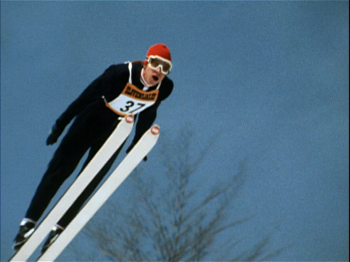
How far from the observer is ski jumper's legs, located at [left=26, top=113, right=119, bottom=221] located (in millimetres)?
3240

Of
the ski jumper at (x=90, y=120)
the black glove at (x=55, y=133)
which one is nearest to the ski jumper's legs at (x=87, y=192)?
the ski jumper at (x=90, y=120)

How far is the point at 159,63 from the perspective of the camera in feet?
10.9

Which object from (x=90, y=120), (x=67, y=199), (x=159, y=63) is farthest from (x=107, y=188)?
(x=159, y=63)

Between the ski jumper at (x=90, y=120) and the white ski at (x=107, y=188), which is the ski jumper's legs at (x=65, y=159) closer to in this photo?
the ski jumper at (x=90, y=120)

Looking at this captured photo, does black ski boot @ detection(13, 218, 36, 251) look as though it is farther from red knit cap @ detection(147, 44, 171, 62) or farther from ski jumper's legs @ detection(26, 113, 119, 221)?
red knit cap @ detection(147, 44, 171, 62)

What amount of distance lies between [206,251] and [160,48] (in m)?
3.68

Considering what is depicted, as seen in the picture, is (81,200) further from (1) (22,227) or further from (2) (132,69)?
(2) (132,69)

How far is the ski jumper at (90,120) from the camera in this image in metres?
3.25

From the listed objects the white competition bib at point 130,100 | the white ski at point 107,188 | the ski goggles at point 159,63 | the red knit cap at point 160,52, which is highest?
the red knit cap at point 160,52

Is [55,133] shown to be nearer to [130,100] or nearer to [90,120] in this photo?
[90,120]

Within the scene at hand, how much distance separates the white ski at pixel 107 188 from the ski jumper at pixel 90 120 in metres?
0.16

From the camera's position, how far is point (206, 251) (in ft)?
20.1

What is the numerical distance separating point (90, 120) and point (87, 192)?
61 centimetres

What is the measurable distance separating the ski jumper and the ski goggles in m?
0.10
